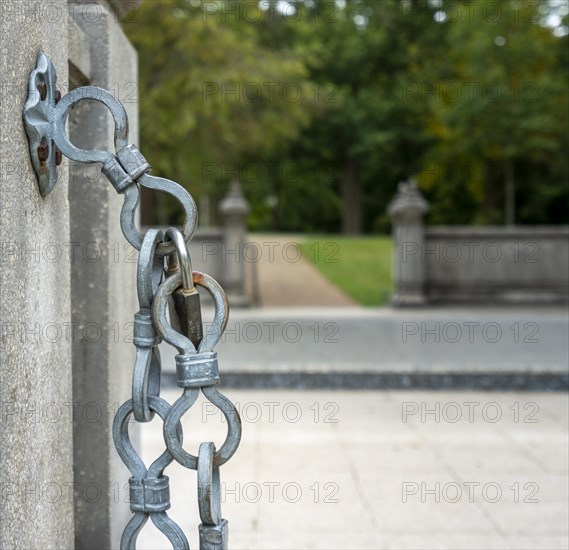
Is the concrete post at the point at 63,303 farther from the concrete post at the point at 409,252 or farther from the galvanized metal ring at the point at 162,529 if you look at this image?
the concrete post at the point at 409,252

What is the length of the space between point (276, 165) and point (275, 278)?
19.5m

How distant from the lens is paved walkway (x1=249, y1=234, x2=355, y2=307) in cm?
1419

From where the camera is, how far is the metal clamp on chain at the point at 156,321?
1496 mm

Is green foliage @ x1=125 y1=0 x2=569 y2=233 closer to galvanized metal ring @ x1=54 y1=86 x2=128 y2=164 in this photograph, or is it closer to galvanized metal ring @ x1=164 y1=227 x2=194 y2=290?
galvanized metal ring @ x1=54 y1=86 x2=128 y2=164

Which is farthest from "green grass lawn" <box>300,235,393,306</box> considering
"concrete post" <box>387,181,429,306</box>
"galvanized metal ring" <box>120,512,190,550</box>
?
"galvanized metal ring" <box>120,512,190,550</box>

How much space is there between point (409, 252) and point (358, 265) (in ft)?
18.8

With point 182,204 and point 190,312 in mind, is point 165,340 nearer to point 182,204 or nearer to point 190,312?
point 190,312

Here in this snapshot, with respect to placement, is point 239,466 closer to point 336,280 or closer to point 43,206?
point 43,206

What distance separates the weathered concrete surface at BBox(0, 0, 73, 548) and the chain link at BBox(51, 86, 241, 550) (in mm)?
145

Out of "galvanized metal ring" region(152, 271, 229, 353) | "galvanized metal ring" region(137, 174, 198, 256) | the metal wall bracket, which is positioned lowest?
"galvanized metal ring" region(152, 271, 229, 353)

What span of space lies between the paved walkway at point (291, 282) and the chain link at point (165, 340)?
11628 mm

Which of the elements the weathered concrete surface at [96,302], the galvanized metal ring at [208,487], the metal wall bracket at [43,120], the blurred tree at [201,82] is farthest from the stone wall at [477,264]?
the galvanized metal ring at [208,487]

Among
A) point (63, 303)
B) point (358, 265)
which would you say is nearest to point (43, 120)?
point (63, 303)

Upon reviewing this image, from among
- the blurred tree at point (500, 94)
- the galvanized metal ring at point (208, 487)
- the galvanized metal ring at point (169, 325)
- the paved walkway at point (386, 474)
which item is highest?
the blurred tree at point (500, 94)
